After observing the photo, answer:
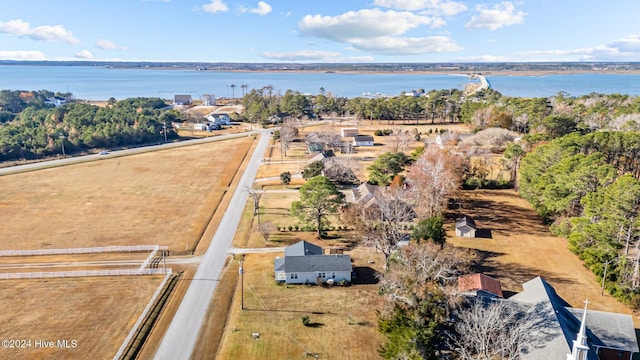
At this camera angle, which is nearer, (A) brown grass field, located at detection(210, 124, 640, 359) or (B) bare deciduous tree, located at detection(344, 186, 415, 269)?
(A) brown grass field, located at detection(210, 124, 640, 359)

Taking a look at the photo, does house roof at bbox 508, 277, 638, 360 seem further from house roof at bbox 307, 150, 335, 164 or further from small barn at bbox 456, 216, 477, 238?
house roof at bbox 307, 150, 335, 164

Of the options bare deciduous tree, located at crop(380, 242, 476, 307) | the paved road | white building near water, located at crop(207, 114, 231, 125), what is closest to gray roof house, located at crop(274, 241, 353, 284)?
bare deciduous tree, located at crop(380, 242, 476, 307)

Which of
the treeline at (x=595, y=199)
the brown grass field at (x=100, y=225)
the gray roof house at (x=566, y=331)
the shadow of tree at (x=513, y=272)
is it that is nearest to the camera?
the gray roof house at (x=566, y=331)

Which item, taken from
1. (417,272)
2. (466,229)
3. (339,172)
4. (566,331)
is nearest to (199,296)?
(417,272)

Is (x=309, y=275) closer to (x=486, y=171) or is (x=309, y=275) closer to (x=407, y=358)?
(x=407, y=358)

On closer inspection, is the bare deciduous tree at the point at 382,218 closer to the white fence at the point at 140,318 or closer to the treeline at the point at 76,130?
the white fence at the point at 140,318

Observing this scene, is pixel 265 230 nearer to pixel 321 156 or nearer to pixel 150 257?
pixel 150 257

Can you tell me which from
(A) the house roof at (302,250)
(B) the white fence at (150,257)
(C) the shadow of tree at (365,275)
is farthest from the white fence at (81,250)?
(C) the shadow of tree at (365,275)
